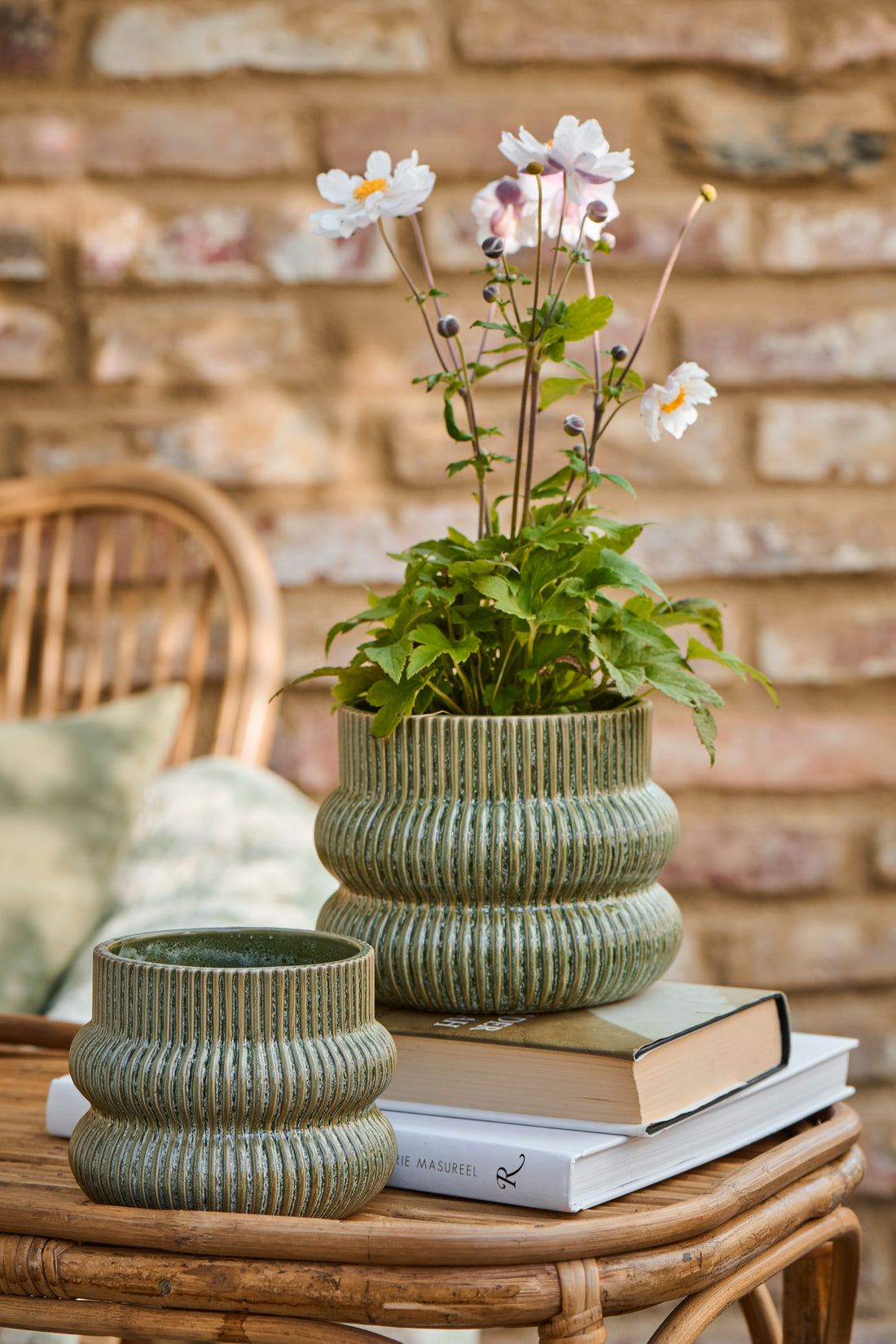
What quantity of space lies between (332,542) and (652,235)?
52 centimetres

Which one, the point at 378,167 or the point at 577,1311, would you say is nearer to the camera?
the point at 577,1311

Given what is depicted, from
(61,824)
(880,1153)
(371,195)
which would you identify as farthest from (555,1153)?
(880,1153)

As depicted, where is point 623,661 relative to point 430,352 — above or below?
below

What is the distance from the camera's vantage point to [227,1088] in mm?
516

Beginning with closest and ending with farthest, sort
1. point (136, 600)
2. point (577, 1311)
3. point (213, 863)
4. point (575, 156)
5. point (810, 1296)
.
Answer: point (577, 1311)
point (575, 156)
point (810, 1296)
point (213, 863)
point (136, 600)

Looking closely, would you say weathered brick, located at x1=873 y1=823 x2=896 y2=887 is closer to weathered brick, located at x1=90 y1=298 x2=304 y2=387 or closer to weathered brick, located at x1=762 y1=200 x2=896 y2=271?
weathered brick, located at x1=762 y1=200 x2=896 y2=271

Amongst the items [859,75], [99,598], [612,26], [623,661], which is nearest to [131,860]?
[99,598]

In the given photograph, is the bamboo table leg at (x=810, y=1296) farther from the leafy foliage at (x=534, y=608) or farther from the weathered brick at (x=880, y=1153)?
the weathered brick at (x=880, y=1153)

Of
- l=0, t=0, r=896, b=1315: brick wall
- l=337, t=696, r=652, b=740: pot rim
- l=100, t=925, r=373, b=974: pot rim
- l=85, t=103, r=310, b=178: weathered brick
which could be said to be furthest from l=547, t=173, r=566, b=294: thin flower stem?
l=85, t=103, r=310, b=178: weathered brick

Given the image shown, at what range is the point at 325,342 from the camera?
1.56 m

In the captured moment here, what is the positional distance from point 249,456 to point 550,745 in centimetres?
98

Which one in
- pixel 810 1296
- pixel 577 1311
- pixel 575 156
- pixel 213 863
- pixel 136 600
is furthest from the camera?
pixel 136 600

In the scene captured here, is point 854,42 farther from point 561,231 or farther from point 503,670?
point 503,670

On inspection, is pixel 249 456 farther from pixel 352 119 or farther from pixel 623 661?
pixel 623 661
